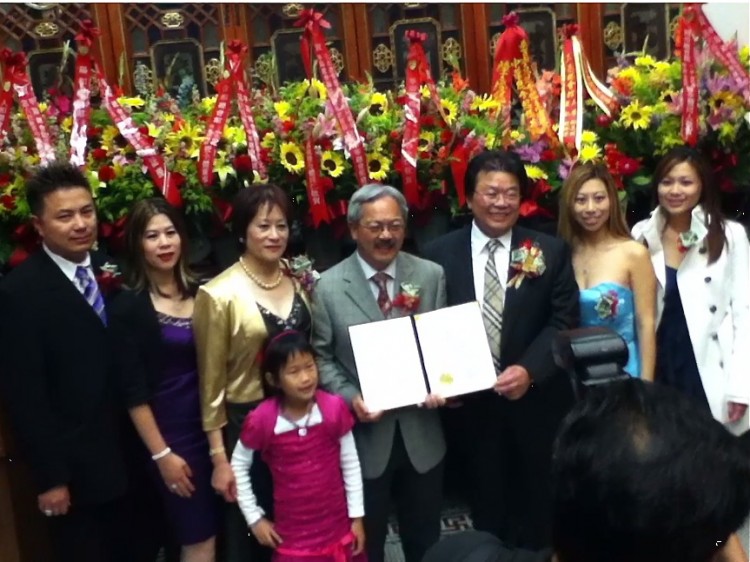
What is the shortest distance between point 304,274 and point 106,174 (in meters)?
0.78

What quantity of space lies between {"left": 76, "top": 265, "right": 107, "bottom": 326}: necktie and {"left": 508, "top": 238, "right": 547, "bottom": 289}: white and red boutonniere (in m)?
1.07

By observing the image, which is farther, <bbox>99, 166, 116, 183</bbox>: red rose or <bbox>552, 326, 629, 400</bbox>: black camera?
<bbox>99, 166, 116, 183</bbox>: red rose

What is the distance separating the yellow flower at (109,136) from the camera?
2.63m

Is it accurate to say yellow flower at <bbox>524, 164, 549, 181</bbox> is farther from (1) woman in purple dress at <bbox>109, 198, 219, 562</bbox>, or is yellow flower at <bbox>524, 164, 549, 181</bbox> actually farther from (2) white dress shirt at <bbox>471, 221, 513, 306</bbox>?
(1) woman in purple dress at <bbox>109, 198, 219, 562</bbox>

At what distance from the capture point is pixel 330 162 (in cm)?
263

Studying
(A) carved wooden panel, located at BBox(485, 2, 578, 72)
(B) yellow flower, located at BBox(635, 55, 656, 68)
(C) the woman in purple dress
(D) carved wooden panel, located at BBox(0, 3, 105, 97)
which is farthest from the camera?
(A) carved wooden panel, located at BBox(485, 2, 578, 72)

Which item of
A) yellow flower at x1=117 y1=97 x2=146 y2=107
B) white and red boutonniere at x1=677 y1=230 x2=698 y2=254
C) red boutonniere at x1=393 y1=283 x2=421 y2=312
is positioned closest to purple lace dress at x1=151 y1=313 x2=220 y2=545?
red boutonniere at x1=393 y1=283 x2=421 y2=312

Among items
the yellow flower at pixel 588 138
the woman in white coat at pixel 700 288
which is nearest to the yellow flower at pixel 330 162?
the yellow flower at pixel 588 138

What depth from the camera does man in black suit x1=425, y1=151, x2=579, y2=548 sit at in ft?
7.24

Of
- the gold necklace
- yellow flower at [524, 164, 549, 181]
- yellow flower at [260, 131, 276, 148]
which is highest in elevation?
yellow flower at [260, 131, 276, 148]

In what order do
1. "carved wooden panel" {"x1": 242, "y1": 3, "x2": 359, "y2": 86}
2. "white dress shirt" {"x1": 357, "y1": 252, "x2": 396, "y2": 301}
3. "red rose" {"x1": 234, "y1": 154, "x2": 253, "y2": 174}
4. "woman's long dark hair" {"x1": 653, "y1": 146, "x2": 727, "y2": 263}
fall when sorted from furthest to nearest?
"carved wooden panel" {"x1": 242, "y1": 3, "x2": 359, "y2": 86} → "red rose" {"x1": 234, "y1": 154, "x2": 253, "y2": 174} → "woman's long dark hair" {"x1": 653, "y1": 146, "x2": 727, "y2": 263} → "white dress shirt" {"x1": 357, "y1": 252, "x2": 396, "y2": 301}

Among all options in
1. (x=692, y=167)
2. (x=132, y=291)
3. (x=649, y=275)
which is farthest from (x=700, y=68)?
(x=132, y=291)

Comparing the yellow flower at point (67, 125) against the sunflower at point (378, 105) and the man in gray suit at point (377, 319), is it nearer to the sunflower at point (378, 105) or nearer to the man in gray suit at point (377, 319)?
the sunflower at point (378, 105)

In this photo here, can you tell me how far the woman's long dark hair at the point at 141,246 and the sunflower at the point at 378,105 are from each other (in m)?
0.89
